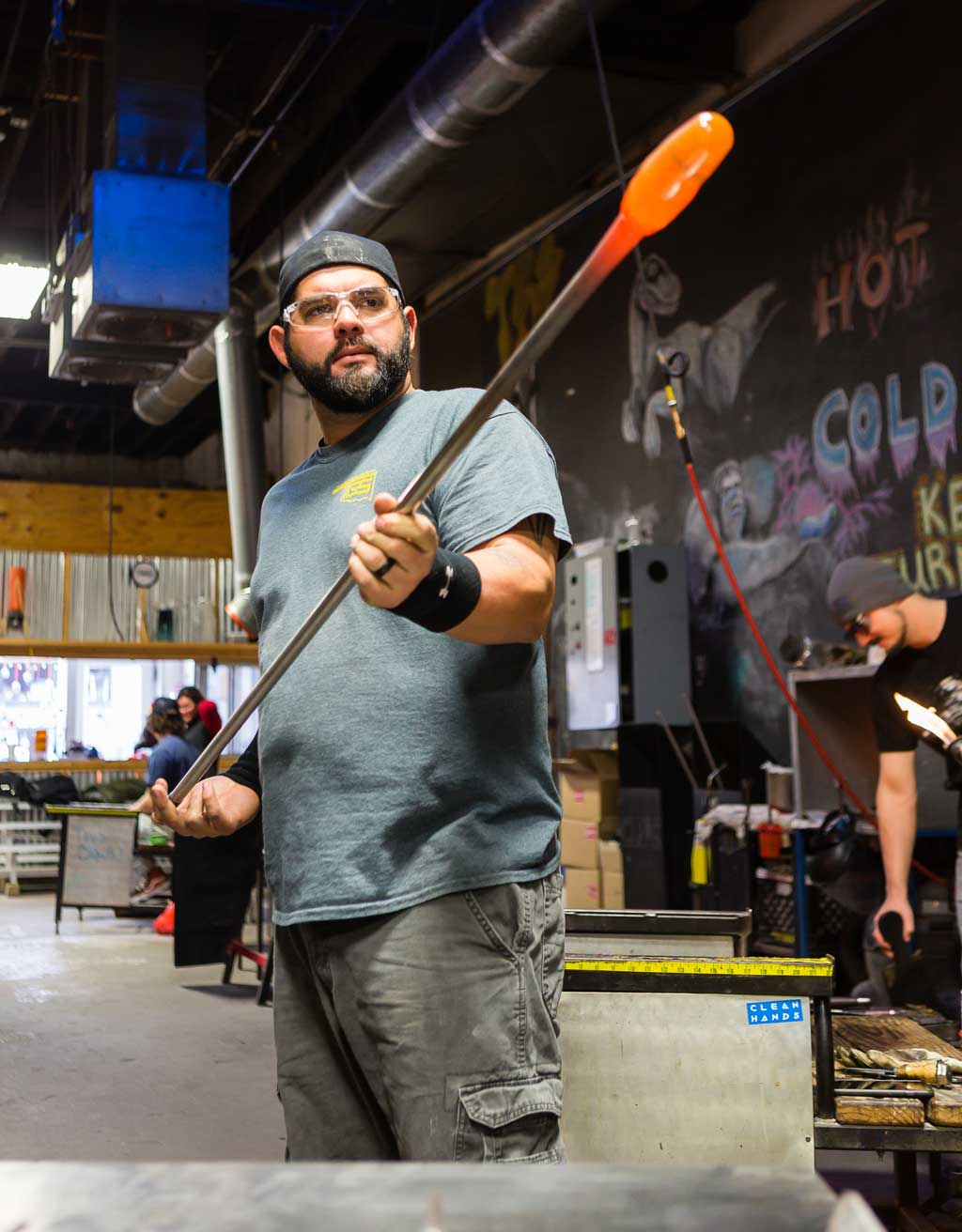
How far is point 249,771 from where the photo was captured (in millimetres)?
1902

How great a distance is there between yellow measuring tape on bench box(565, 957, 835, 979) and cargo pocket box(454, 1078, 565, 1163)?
76 centimetres

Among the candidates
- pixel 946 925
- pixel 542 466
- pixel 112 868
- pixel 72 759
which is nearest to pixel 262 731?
pixel 542 466

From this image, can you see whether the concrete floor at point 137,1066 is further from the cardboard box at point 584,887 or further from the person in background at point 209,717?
the cardboard box at point 584,887

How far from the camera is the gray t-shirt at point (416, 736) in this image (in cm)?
152

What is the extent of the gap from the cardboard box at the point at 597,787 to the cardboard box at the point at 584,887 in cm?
26

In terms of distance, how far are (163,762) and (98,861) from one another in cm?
73

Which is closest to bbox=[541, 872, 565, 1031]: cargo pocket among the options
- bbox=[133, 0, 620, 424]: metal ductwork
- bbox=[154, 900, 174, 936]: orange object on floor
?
bbox=[133, 0, 620, 424]: metal ductwork

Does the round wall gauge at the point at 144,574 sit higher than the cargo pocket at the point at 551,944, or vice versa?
the round wall gauge at the point at 144,574

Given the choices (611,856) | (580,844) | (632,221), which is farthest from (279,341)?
(580,844)

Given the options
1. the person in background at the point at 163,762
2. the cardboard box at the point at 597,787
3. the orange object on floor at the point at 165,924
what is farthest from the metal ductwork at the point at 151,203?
the orange object on floor at the point at 165,924

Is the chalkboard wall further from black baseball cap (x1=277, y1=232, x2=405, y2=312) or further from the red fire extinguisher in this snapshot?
the red fire extinguisher

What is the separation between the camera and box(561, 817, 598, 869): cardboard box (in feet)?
24.8

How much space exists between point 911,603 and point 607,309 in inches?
Result: 205

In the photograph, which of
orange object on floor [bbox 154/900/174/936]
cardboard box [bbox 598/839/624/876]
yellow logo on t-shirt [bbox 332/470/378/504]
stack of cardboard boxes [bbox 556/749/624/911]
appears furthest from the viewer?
orange object on floor [bbox 154/900/174/936]
